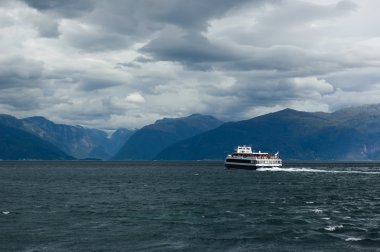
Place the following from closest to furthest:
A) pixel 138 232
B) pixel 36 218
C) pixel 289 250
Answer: pixel 289 250
pixel 138 232
pixel 36 218

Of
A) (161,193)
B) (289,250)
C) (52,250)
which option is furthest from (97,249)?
(161,193)

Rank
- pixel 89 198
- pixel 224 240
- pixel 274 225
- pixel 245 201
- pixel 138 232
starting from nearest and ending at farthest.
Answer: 1. pixel 224 240
2. pixel 138 232
3. pixel 274 225
4. pixel 245 201
5. pixel 89 198

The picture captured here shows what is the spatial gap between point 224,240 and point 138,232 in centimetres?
1417

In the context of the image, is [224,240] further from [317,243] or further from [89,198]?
[89,198]

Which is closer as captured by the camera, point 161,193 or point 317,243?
point 317,243

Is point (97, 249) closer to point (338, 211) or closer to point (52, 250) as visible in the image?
point (52, 250)

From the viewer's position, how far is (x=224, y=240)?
220ft

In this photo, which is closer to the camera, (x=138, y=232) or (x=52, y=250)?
(x=52, y=250)

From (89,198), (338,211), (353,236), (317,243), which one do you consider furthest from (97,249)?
(89,198)

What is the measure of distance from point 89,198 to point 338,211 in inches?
2470

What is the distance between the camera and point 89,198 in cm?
12556

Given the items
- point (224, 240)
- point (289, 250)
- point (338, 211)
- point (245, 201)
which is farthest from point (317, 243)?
point (245, 201)

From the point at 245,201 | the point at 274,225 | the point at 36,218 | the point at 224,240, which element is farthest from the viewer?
the point at 245,201

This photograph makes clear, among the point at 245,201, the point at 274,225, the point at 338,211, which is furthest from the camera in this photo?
the point at 245,201
